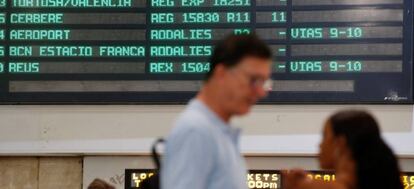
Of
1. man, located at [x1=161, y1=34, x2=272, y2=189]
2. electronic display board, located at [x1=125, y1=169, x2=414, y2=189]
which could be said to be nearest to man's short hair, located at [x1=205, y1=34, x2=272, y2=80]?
man, located at [x1=161, y1=34, x2=272, y2=189]

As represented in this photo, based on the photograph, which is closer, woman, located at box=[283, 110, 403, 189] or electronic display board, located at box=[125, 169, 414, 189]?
woman, located at box=[283, 110, 403, 189]

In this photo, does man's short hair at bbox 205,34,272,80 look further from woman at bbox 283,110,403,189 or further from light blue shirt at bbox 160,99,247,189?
woman at bbox 283,110,403,189

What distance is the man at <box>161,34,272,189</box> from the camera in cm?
162

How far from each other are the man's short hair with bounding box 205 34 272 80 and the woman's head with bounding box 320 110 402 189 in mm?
387

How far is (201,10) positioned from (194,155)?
3.42 meters

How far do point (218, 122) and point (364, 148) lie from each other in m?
0.43

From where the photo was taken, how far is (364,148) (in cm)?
193

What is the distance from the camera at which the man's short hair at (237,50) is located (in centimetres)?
169

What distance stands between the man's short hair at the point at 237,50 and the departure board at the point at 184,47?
317 cm

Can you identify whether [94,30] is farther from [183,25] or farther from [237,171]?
[237,171]

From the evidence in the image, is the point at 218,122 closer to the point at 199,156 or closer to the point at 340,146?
the point at 199,156

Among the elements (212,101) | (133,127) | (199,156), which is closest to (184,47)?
(133,127)

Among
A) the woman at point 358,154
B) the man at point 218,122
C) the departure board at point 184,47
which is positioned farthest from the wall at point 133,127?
the man at point 218,122

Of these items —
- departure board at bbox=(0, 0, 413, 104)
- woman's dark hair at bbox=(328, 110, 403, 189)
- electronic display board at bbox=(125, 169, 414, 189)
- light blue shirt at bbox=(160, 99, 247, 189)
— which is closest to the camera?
light blue shirt at bbox=(160, 99, 247, 189)
